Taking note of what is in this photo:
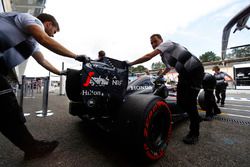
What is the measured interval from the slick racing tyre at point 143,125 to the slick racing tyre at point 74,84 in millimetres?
764

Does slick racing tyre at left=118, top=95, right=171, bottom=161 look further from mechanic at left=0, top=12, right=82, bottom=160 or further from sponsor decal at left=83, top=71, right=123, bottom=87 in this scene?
mechanic at left=0, top=12, right=82, bottom=160

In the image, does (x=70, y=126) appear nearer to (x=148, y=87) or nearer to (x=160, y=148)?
(x=148, y=87)

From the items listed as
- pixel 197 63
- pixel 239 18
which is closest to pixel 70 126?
pixel 197 63

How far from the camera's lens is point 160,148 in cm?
138

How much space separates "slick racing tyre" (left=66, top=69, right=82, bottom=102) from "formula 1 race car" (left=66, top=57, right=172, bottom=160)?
414mm

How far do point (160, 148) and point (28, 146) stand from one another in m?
1.24

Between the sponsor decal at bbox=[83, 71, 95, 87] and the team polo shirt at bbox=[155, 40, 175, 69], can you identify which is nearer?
the sponsor decal at bbox=[83, 71, 95, 87]

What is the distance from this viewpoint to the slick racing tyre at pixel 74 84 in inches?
68.4

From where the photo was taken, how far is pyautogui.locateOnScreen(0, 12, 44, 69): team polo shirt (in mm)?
1079

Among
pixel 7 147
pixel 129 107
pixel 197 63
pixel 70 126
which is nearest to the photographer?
pixel 129 107

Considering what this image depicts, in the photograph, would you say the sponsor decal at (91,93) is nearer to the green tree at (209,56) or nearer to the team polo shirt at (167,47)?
the team polo shirt at (167,47)

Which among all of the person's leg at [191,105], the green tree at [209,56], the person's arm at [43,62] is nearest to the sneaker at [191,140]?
the person's leg at [191,105]

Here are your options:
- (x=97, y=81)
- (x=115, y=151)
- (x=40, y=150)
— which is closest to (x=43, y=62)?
(x=97, y=81)

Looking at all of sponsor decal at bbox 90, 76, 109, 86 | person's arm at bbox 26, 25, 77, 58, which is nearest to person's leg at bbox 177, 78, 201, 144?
sponsor decal at bbox 90, 76, 109, 86
